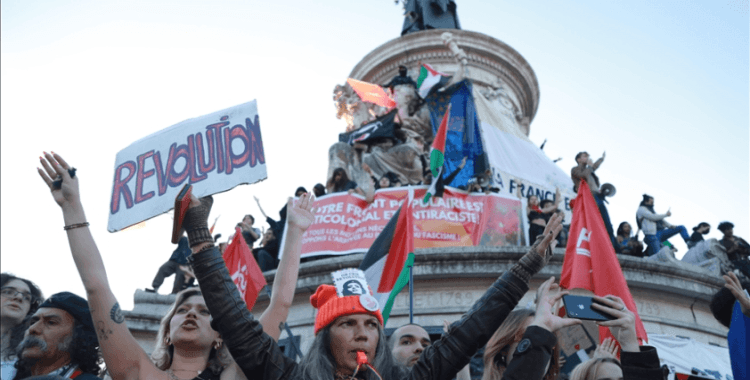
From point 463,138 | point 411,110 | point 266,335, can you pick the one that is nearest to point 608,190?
point 463,138

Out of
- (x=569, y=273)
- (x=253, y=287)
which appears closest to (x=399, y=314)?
(x=253, y=287)

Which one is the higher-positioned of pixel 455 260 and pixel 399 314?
pixel 455 260

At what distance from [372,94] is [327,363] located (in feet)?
44.1

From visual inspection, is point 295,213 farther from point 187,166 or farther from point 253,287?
point 253,287

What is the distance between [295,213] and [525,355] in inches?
59.3

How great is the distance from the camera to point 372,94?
52.2 feet

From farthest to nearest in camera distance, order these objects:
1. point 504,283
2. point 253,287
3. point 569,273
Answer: point 253,287, point 569,273, point 504,283

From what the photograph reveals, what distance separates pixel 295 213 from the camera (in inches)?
141

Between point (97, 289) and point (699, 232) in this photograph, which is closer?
point (97, 289)

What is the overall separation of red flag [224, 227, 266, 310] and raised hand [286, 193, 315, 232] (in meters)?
4.56

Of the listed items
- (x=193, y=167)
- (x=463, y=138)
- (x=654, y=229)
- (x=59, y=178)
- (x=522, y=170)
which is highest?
(x=463, y=138)

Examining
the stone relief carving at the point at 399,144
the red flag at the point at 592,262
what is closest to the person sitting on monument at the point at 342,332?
the red flag at the point at 592,262

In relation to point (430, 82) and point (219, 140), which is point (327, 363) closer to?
point (219, 140)

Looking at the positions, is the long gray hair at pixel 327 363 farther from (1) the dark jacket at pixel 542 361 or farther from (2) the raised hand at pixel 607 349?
(2) the raised hand at pixel 607 349
